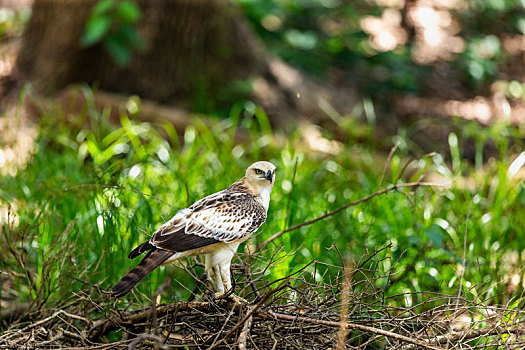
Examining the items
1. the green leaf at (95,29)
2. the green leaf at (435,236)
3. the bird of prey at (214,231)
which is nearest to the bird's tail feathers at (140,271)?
the bird of prey at (214,231)

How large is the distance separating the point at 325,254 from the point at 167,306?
157 cm

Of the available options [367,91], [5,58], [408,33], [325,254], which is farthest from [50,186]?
[408,33]

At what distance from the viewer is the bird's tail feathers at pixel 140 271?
236cm

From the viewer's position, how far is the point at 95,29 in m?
6.84

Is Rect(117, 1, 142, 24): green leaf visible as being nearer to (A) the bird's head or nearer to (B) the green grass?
(B) the green grass

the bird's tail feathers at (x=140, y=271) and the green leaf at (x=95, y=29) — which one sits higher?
the bird's tail feathers at (x=140, y=271)

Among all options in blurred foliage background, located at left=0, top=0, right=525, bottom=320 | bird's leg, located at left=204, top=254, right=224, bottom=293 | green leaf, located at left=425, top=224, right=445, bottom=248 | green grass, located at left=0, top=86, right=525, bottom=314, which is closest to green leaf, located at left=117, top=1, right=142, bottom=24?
blurred foliage background, located at left=0, top=0, right=525, bottom=320

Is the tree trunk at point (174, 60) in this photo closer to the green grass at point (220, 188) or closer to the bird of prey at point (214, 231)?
the green grass at point (220, 188)

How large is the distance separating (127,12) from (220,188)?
3115mm

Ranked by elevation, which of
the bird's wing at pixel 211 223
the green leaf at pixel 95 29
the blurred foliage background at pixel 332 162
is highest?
the bird's wing at pixel 211 223

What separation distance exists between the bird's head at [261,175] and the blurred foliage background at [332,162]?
36 cm

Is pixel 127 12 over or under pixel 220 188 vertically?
over

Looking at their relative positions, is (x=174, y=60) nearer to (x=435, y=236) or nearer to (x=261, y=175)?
(x=435, y=236)

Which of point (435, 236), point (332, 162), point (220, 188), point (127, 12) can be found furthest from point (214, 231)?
point (127, 12)
